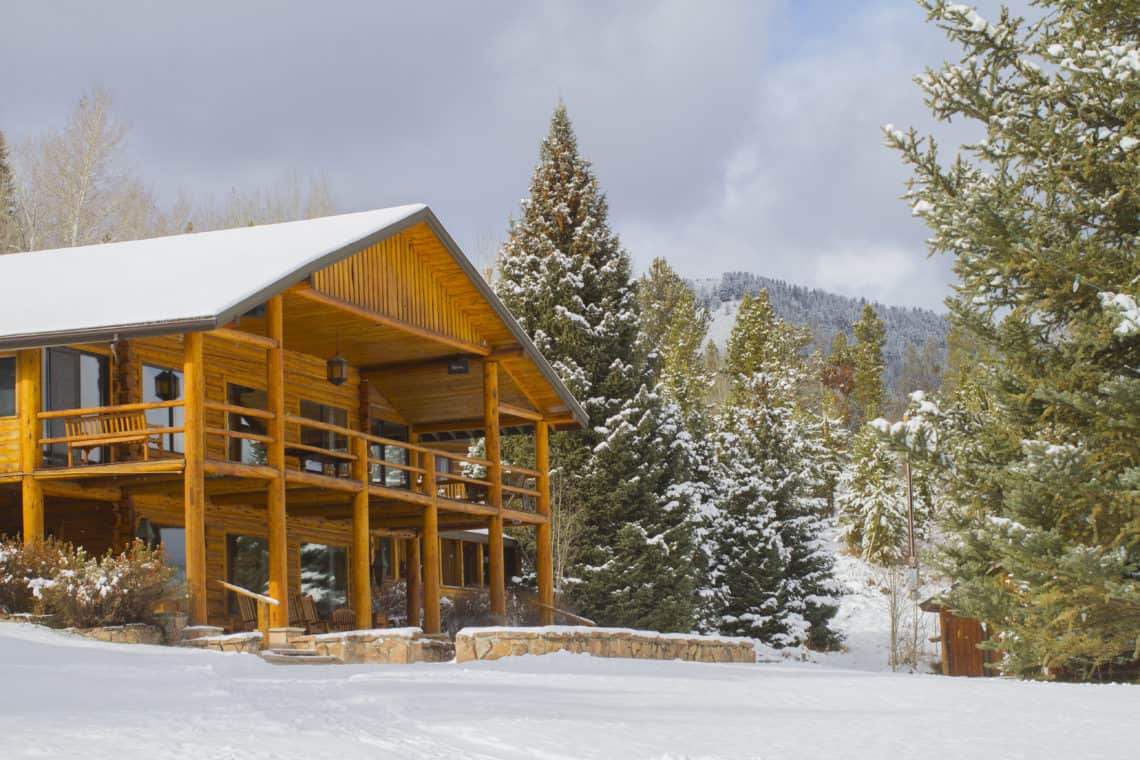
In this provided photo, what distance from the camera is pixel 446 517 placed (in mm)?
27047

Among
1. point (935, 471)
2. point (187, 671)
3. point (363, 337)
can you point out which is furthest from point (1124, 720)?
point (363, 337)

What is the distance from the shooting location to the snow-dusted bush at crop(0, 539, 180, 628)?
16.5 m

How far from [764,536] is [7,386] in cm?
2567

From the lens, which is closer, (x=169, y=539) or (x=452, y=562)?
(x=169, y=539)

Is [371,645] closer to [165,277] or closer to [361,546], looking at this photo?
[361,546]

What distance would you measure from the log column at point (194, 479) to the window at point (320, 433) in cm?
727

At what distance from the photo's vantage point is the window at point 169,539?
22203 mm

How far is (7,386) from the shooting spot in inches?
779

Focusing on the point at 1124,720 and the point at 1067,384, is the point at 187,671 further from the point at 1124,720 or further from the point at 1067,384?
the point at 1067,384

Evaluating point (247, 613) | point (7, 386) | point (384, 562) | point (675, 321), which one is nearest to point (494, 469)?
point (384, 562)

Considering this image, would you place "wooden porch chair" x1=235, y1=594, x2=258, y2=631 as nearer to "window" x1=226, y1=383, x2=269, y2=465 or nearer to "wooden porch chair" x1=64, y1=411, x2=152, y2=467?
"window" x1=226, y1=383, x2=269, y2=465

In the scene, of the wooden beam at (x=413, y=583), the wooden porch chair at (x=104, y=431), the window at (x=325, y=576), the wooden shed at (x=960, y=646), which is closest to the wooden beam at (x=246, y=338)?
the wooden porch chair at (x=104, y=431)

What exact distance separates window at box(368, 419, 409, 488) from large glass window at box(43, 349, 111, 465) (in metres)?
7.34

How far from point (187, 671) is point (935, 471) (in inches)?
355
